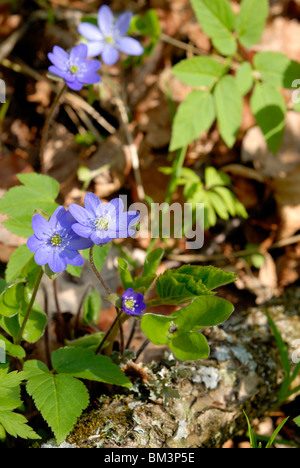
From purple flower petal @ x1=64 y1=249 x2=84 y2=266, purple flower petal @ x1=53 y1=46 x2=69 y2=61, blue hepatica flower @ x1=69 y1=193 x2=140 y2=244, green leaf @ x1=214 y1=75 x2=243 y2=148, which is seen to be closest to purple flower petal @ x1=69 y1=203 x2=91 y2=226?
blue hepatica flower @ x1=69 y1=193 x2=140 y2=244

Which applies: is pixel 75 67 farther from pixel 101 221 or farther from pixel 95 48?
pixel 101 221

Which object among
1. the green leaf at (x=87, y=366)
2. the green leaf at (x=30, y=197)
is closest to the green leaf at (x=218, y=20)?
the green leaf at (x=30, y=197)

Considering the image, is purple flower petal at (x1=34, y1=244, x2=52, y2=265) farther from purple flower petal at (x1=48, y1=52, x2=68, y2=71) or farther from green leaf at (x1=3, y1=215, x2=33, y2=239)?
purple flower petal at (x1=48, y1=52, x2=68, y2=71)

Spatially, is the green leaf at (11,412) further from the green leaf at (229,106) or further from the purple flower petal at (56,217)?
the green leaf at (229,106)

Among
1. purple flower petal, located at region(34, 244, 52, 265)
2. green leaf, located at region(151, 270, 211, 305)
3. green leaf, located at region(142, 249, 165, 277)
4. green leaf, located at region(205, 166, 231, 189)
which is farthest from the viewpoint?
green leaf, located at region(205, 166, 231, 189)

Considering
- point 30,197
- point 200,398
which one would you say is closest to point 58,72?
point 30,197
